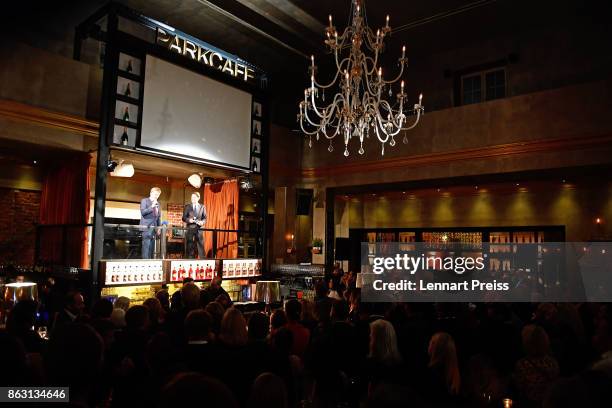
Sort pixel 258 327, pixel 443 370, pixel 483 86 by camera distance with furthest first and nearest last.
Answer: pixel 483 86 → pixel 443 370 → pixel 258 327

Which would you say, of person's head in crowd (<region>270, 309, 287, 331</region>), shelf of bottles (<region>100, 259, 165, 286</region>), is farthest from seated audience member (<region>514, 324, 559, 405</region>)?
shelf of bottles (<region>100, 259, 165, 286</region>)

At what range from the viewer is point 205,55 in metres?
9.38

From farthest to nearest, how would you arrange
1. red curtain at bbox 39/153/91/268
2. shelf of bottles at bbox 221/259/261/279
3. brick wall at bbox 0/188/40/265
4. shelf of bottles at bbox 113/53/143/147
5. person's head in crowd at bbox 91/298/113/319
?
brick wall at bbox 0/188/40/265, shelf of bottles at bbox 221/259/261/279, red curtain at bbox 39/153/91/268, shelf of bottles at bbox 113/53/143/147, person's head in crowd at bbox 91/298/113/319

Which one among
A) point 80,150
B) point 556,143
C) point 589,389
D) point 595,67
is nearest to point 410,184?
point 556,143

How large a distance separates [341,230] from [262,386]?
12.1 metres

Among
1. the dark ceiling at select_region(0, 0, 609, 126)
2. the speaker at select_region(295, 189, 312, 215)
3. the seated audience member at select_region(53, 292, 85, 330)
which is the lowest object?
the seated audience member at select_region(53, 292, 85, 330)

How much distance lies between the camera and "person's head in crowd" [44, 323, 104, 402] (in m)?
1.71

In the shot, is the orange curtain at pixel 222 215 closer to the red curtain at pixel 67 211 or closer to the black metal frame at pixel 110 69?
the black metal frame at pixel 110 69

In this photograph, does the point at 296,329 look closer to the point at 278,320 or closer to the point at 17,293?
the point at 278,320

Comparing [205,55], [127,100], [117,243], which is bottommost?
[117,243]

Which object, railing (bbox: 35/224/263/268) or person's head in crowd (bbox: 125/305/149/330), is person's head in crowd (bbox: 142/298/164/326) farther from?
railing (bbox: 35/224/263/268)

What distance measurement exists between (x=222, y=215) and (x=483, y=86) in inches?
294

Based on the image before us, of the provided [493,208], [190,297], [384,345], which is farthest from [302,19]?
[384,345]

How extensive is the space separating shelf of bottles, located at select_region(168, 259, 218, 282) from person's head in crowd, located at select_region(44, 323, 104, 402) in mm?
6302
